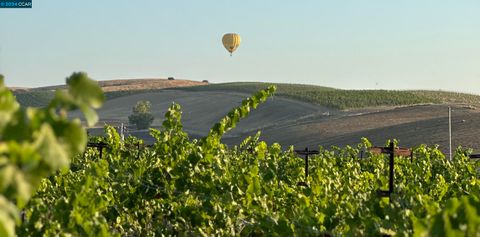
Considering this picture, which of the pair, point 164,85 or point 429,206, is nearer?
point 429,206

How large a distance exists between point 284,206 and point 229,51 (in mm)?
56544

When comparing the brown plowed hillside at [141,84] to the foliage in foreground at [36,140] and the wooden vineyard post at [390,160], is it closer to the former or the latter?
the wooden vineyard post at [390,160]

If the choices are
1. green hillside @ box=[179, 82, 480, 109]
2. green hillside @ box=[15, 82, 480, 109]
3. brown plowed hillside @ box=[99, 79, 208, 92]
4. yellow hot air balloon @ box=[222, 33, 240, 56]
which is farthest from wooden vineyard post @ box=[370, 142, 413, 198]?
brown plowed hillside @ box=[99, 79, 208, 92]

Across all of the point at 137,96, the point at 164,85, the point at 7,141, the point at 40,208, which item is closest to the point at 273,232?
the point at 40,208

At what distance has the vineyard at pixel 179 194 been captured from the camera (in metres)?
1.93

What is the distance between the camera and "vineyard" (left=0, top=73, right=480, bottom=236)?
1.93m

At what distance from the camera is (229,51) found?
209 ft

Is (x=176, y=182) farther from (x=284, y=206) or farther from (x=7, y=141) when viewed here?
(x=7, y=141)

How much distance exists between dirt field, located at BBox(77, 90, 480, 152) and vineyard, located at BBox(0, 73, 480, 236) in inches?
1257

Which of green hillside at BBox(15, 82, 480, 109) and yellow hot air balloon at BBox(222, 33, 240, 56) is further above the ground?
yellow hot air balloon at BBox(222, 33, 240, 56)

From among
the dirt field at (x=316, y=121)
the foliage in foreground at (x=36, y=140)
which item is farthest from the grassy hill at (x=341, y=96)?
the foliage in foreground at (x=36, y=140)

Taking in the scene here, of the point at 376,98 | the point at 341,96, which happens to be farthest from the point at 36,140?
the point at 341,96

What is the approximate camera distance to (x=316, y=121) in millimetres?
58719

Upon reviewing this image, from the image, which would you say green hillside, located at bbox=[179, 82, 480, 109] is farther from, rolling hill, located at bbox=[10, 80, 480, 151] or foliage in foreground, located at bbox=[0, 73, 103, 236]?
foliage in foreground, located at bbox=[0, 73, 103, 236]
